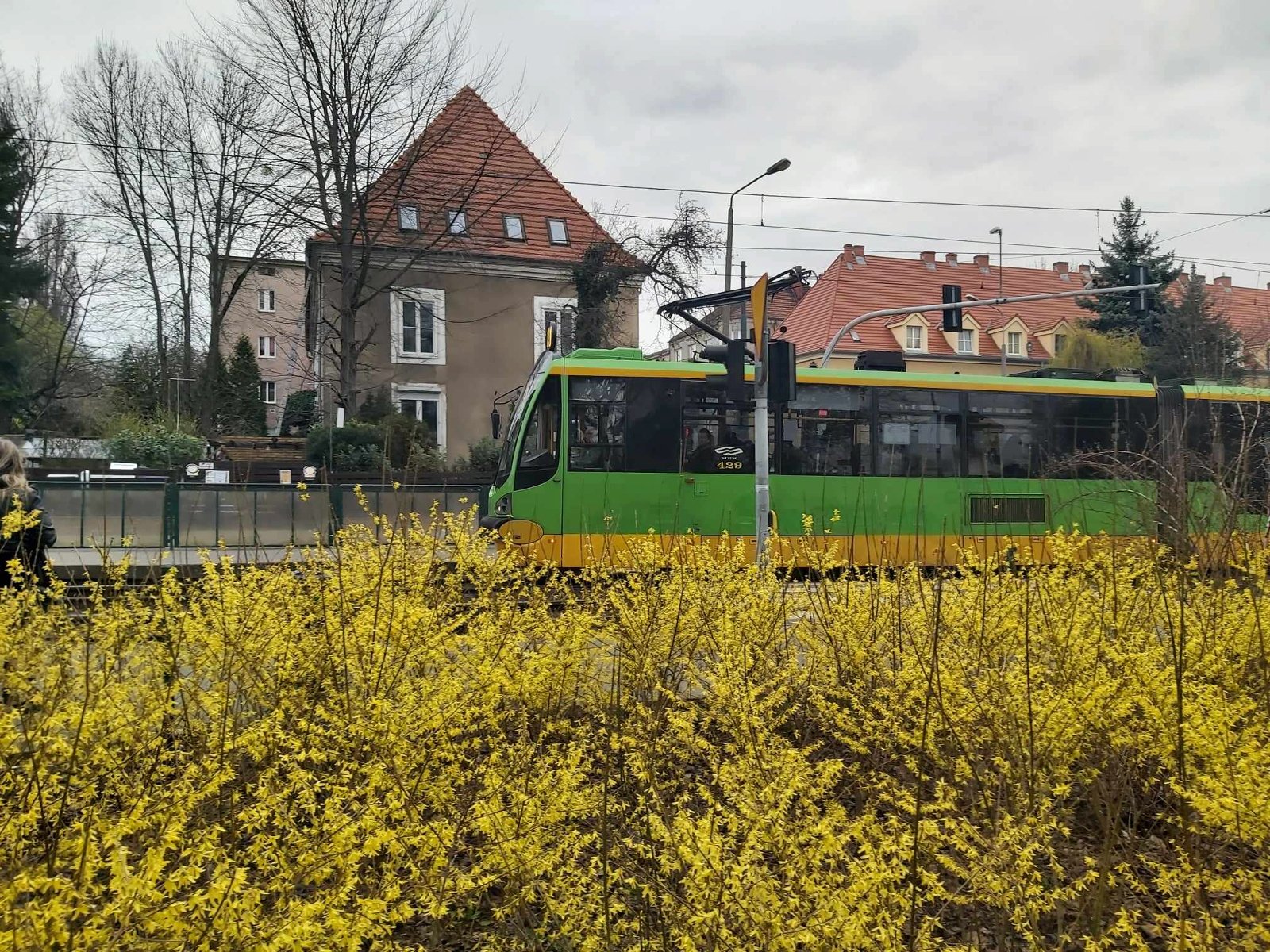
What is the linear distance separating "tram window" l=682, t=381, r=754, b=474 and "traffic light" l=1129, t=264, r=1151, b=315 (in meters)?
11.9

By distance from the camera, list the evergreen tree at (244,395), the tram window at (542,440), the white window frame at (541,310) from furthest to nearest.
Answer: the evergreen tree at (244,395), the white window frame at (541,310), the tram window at (542,440)

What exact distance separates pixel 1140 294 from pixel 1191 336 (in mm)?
23069

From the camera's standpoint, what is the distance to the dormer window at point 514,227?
114 feet

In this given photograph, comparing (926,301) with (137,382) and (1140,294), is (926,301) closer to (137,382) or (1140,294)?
(1140,294)

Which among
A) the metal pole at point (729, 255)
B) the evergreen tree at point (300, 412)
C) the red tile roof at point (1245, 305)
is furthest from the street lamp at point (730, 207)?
the red tile roof at point (1245, 305)

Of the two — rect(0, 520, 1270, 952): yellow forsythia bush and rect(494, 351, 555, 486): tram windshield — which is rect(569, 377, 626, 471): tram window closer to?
rect(494, 351, 555, 486): tram windshield

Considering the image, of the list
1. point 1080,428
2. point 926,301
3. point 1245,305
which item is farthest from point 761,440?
point 1245,305

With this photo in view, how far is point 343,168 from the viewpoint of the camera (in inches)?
1047

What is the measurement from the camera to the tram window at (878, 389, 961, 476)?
12.7 m

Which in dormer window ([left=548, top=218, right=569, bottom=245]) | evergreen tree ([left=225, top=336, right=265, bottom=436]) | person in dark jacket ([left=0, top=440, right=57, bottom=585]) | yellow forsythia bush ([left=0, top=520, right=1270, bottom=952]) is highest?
dormer window ([left=548, top=218, right=569, bottom=245])

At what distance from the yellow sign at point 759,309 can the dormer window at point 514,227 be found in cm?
2677

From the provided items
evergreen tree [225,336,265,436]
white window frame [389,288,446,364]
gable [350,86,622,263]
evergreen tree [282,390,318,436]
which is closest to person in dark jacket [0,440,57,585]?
gable [350,86,622,263]

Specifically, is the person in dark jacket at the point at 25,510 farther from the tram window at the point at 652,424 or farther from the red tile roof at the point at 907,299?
the red tile roof at the point at 907,299

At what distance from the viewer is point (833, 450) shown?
12.5 metres
